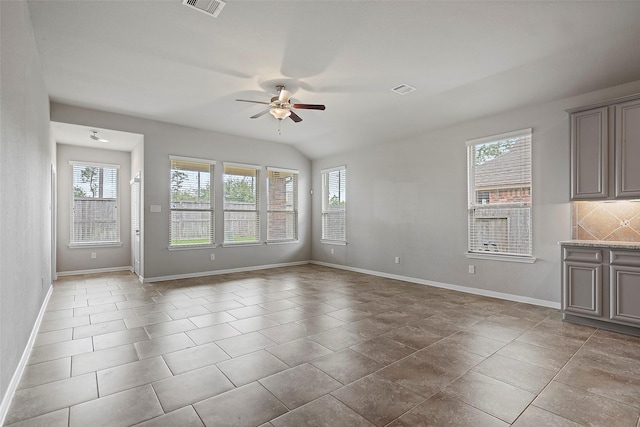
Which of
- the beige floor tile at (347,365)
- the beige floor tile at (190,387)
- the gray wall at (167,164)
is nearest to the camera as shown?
the beige floor tile at (190,387)

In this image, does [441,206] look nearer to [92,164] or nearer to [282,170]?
[282,170]

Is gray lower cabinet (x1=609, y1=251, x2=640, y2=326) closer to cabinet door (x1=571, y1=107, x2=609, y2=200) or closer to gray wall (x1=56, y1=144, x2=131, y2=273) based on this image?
cabinet door (x1=571, y1=107, x2=609, y2=200)

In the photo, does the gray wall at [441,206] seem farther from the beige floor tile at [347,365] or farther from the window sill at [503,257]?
the beige floor tile at [347,365]

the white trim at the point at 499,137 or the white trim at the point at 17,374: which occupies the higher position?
the white trim at the point at 499,137

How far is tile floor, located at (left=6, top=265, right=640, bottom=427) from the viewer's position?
6.59ft

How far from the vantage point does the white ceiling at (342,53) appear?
2.83 meters

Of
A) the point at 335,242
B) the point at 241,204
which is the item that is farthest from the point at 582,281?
the point at 241,204

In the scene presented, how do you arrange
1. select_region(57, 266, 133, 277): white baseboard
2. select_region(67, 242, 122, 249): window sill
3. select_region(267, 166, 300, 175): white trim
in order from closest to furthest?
1. select_region(57, 266, 133, 277): white baseboard
2. select_region(67, 242, 122, 249): window sill
3. select_region(267, 166, 300, 175): white trim

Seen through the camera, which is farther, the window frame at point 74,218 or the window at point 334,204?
the window at point 334,204

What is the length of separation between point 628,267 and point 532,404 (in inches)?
90.0

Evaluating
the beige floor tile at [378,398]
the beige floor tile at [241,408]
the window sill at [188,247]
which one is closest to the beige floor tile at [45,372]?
the beige floor tile at [241,408]

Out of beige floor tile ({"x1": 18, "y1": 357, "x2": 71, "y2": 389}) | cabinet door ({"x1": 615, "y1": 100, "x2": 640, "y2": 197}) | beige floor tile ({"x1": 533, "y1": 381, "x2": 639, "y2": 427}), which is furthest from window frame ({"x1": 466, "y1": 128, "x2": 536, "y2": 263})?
beige floor tile ({"x1": 18, "y1": 357, "x2": 71, "y2": 389})

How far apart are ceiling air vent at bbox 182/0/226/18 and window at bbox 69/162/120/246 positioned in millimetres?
5762

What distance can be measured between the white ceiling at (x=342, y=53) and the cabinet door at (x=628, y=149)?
0.51 metres
